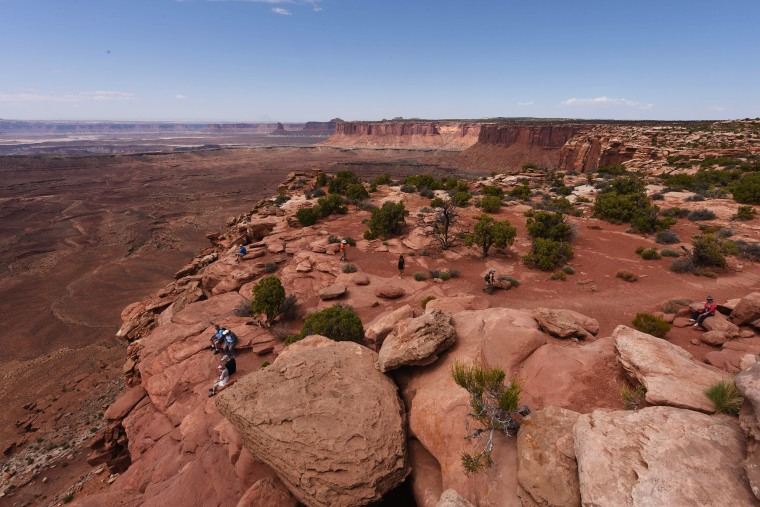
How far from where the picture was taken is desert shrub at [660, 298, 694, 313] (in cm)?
1334

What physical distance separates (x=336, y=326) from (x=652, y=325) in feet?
36.3

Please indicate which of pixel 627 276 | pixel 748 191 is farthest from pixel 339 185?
pixel 748 191

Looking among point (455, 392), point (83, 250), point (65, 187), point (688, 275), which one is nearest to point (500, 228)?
point (688, 275)

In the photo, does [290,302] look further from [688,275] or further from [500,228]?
[688,275]

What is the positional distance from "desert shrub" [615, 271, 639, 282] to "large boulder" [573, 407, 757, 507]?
1500 cm

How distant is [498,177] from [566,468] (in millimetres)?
47708

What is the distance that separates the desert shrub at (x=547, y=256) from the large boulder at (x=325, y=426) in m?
14.8

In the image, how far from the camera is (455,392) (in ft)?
24.2

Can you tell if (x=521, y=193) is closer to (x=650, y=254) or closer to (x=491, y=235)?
(x=491, y=235)

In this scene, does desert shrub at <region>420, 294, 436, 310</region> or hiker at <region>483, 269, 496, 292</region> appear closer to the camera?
desert shrub at <region>420, 294, 436, 310</region>

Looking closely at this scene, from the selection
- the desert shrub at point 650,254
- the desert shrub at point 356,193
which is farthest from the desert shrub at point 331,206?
the desert shrub at point 650,254

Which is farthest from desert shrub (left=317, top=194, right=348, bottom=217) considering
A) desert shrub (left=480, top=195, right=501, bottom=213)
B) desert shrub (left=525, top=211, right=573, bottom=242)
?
desert shrub (left=525, top=211, right=573, bottom=242)

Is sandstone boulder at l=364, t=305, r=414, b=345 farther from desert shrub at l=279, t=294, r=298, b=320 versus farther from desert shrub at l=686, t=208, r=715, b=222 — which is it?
desert shrub at l=686, t=208, r=715, b=222

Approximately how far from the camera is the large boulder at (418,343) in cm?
805
